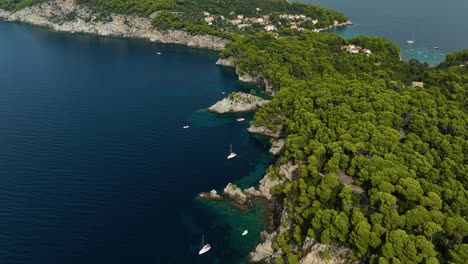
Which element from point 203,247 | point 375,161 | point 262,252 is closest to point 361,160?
point 375,161

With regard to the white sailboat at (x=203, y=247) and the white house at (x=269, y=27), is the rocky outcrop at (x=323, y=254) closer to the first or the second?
the white sailboat at (x=203, y=247)

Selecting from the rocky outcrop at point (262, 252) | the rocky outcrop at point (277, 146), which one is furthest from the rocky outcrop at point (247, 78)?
the rocky outcrop at point (262, 252)

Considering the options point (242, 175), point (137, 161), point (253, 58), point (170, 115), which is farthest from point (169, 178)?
point (253, 58)

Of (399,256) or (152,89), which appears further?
(152,89)

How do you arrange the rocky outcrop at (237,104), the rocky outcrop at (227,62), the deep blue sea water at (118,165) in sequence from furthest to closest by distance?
the rocky outcrop at (227,62) → the rocky outcrop at (237,104) → the deep blue sea water at (118,165)

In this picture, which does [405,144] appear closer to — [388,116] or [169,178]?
[388,116]

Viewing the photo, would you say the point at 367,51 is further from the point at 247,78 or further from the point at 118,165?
the point at 118,165
